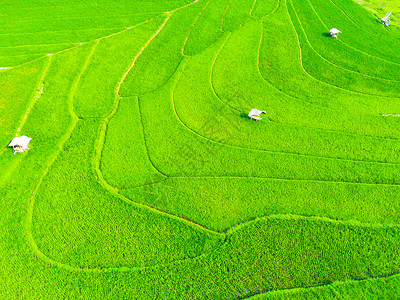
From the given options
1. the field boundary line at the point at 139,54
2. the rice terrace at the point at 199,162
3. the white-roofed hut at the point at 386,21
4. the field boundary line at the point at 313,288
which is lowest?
the field boundary line at the point at 313,288

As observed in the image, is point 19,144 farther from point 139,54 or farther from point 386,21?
point 386,21

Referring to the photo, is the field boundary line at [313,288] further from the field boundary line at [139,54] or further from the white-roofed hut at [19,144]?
the field boundary line at [139,54]

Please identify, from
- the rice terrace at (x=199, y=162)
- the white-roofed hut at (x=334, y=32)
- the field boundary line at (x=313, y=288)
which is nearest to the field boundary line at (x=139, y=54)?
the rice terrace at (x=199, y=162)

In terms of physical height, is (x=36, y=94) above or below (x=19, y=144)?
above

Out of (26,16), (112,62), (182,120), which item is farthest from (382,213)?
(26,16)

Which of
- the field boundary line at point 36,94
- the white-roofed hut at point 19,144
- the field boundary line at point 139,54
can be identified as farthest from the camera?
the field boundary line at point 139,54

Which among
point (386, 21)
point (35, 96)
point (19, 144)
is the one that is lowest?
point (19, 144)

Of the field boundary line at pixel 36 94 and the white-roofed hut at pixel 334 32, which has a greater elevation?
the white-roofed hut at pixel 334 32

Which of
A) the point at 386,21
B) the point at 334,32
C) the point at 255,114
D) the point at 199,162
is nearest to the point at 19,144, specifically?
the point at 199,162

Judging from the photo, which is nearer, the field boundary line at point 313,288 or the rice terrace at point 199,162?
the field boundary line at point 313,288

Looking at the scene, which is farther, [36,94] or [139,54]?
[139,54]
